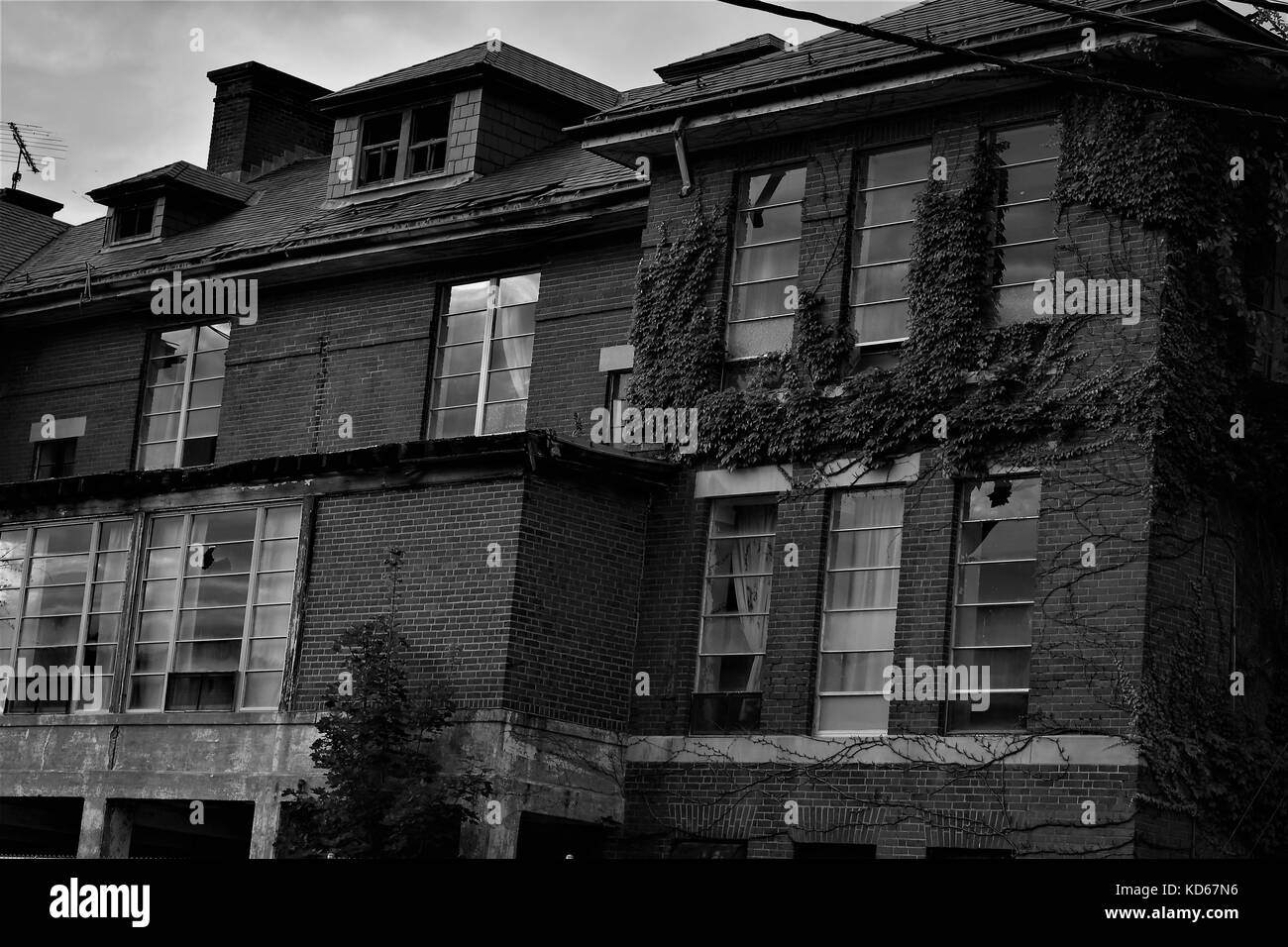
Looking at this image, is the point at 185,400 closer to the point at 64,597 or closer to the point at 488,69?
the point at 64,597

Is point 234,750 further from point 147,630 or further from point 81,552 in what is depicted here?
point 81,552

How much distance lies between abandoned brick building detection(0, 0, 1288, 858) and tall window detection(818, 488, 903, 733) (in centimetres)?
3

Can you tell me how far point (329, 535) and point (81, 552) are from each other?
366cm

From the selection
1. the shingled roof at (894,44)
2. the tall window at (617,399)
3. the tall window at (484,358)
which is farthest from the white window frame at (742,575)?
the shingled roof at (894,44)

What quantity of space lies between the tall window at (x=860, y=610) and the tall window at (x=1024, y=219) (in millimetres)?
2096

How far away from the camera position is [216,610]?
66.7 ft

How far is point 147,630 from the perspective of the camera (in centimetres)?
2080

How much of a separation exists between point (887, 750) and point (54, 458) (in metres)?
13.4

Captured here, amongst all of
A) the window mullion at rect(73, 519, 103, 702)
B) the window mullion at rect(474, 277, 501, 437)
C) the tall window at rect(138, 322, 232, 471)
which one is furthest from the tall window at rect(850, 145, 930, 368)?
the tall window at rect(138, 322, 232, 471)

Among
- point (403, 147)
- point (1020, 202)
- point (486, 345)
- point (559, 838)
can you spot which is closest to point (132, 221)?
point (403, 147)

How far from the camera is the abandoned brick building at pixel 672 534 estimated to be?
16.8 m
